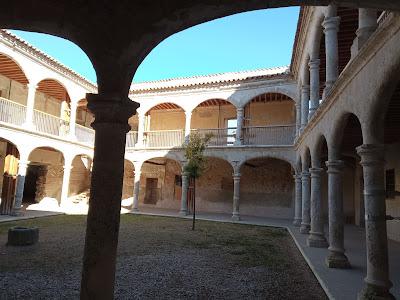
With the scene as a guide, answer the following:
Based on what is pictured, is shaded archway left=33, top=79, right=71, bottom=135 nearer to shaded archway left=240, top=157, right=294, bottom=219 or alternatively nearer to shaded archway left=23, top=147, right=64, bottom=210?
shaded archway left=23, top=147, right=64, bottom=210

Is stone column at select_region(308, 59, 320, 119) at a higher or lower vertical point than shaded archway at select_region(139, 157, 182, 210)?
higher

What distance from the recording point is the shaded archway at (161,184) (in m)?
21.7

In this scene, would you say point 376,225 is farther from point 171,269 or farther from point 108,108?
point 171,269

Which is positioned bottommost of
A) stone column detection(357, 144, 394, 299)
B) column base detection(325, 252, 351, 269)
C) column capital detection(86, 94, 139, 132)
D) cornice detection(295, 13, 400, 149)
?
column base detection(325, 252, 351, 269)

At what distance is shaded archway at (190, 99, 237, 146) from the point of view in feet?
64.4

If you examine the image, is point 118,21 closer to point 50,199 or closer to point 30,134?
point 30,134

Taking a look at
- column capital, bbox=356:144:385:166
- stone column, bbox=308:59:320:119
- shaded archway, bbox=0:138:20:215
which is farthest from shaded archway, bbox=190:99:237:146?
column capital, bbox=356:144:385:166

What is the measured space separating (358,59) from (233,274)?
4.22 metres

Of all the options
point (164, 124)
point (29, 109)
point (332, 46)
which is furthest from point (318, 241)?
point (164, 124)

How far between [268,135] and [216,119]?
4232 mm

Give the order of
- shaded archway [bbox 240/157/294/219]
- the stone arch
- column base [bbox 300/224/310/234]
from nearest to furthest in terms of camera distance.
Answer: column base [bbox 300/224/310/234], shaded archway [bbox 240/157/294/219], the stone arch

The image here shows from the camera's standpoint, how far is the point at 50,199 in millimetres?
19391

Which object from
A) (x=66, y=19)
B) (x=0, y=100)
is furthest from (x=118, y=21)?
(x=0, y=100)

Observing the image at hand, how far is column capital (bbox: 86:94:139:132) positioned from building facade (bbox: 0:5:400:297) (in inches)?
117
